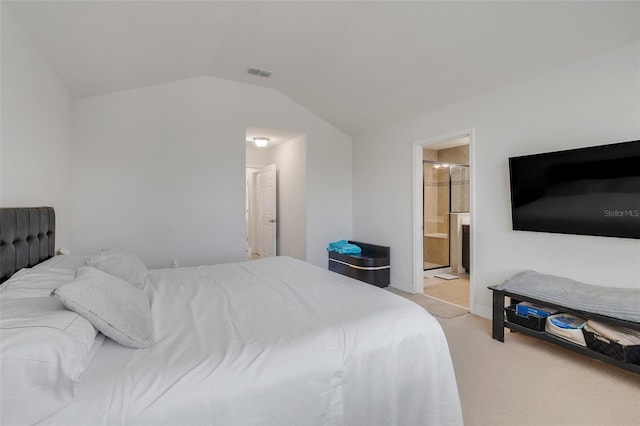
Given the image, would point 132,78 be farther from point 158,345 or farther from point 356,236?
point 356,236

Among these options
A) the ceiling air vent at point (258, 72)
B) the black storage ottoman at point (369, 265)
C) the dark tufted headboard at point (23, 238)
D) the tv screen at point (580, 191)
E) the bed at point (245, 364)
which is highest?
the ceiling air vent at point (258, 72)

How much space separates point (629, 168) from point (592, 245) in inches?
26.1

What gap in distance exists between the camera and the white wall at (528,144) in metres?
2.46

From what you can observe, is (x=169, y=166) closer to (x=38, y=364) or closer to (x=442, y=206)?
(x=38, y=364)

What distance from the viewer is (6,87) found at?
6.26ft

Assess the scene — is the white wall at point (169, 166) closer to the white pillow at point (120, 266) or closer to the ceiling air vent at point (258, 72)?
the ceiling air vent at point (258, 72)

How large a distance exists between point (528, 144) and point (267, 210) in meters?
4.61

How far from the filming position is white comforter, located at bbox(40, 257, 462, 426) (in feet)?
3.32

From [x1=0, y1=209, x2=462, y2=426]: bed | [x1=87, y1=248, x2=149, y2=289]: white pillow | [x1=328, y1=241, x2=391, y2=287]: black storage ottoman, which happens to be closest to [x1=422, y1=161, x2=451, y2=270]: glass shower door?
[x1=328, y1=241, x2=391, y2=287]: black storage ottoman

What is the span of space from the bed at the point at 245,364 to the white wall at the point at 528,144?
199 cm

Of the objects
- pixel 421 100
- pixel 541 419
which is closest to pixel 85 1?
pixel 421 100

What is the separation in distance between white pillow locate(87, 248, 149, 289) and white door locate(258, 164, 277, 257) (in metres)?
3.95

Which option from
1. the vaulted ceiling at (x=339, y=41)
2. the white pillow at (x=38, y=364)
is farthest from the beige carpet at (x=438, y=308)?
the white pillow at (x=38, y=364)

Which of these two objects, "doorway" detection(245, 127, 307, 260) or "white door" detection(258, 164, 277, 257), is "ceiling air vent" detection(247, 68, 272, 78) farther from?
"white door" detection(258, 164, 277, 257)
